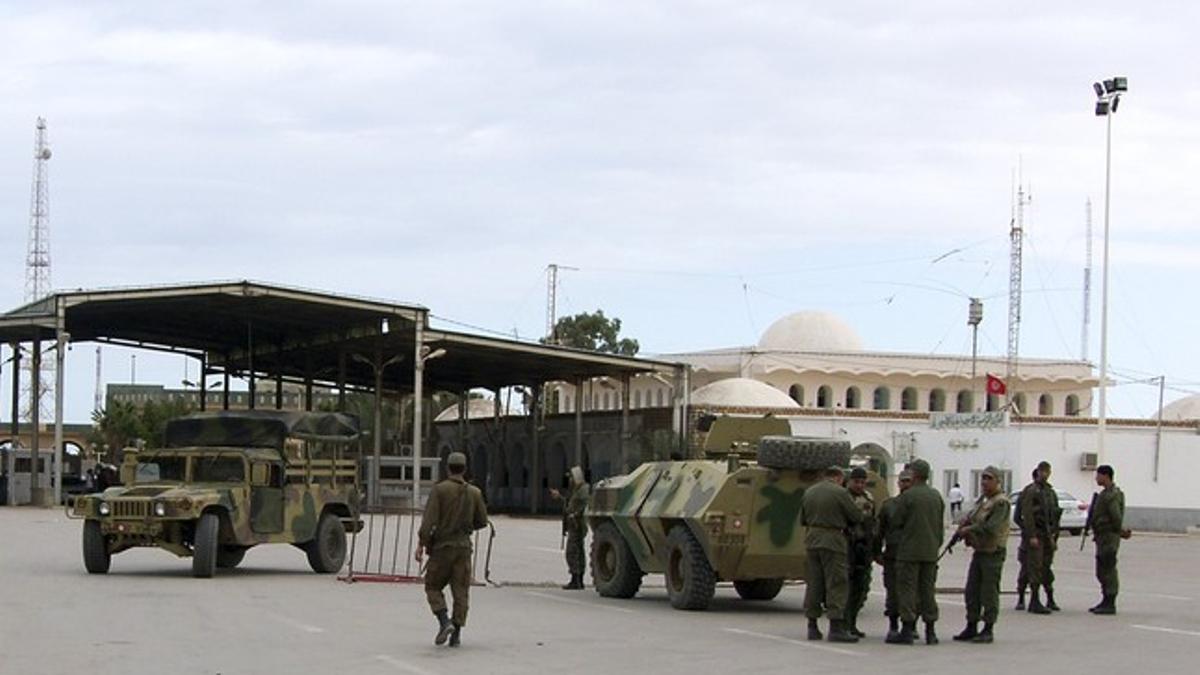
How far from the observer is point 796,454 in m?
19.2

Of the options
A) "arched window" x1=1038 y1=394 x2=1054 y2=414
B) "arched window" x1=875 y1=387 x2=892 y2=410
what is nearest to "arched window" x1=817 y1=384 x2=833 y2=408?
"arched window" x1=875 y1=387 x2=892 y2=410

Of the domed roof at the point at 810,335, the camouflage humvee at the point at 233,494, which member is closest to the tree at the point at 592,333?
the domed roof at the point at 810,335

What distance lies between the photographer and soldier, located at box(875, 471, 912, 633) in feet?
53.9

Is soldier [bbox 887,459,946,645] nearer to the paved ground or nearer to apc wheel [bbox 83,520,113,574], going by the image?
the paved ground

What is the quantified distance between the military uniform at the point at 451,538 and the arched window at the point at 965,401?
8126 cm

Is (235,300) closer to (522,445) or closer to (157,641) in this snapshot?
(522,445)

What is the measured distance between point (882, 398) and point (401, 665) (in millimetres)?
81195

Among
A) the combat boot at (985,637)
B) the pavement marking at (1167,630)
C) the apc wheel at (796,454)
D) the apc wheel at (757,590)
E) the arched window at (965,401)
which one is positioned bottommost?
the apc wheel at (757,590)

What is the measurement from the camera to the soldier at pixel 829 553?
16.2 m

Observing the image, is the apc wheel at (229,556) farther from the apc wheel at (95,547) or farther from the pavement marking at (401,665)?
the pavement marking at (401,665)

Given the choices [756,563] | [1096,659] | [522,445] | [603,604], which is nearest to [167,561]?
[603,604]

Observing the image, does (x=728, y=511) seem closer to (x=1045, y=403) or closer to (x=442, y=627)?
(x=442, y=627)

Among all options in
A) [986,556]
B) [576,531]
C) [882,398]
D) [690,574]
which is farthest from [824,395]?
[986,556]

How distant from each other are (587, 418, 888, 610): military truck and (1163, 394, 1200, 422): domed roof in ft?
253
